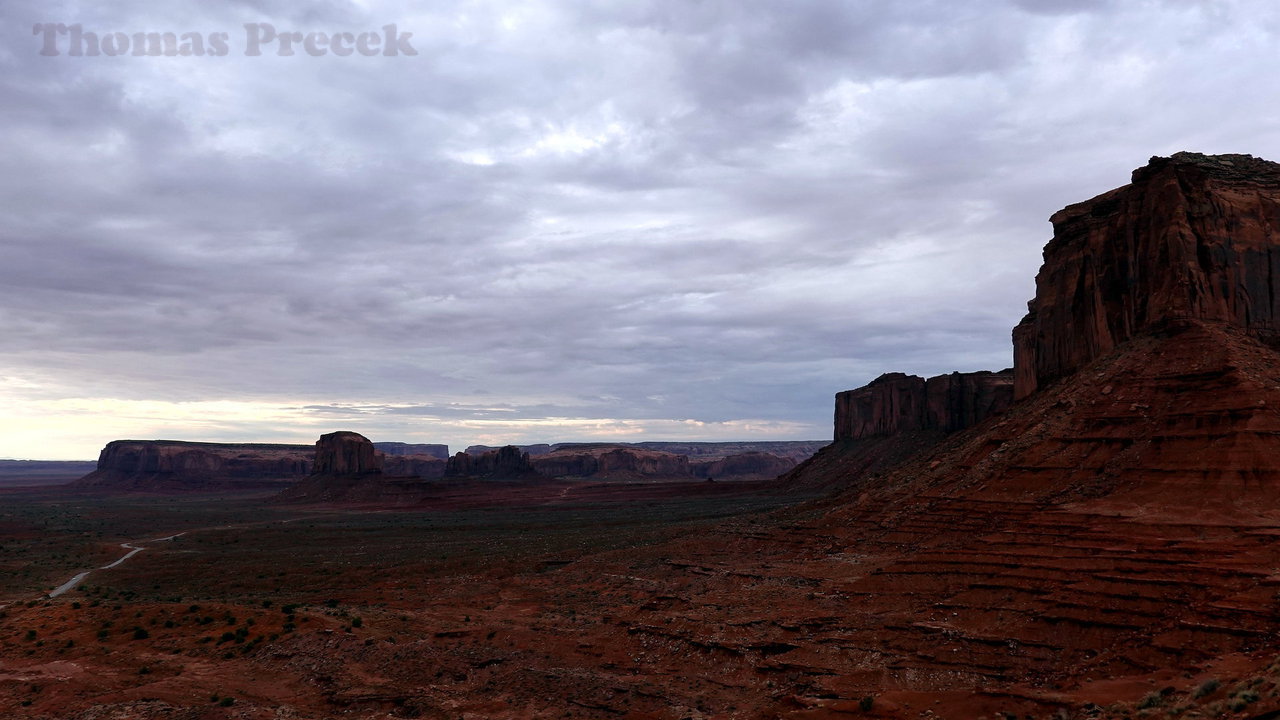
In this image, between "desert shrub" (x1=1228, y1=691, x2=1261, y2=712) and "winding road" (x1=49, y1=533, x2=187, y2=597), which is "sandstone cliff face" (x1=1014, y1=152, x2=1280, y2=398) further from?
"winding road" (x1=49, y1=533, x2=187, y2=597)

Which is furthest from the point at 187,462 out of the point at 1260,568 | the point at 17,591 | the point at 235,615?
the point at 1260,568

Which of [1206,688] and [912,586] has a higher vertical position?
[1206,688]

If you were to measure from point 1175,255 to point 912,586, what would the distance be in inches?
1008

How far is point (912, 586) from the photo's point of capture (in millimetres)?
28688

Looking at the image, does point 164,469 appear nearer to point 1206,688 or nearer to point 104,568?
point 104,568

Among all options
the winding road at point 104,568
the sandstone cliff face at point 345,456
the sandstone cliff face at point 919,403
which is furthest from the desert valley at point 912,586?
the sandstone cliff face at point 345,456

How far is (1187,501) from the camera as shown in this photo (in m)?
27.5

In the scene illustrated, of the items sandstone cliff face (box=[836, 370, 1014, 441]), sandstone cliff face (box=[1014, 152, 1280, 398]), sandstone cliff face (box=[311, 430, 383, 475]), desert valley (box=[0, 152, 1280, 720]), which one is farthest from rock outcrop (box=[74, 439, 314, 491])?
sandstone cliff face (box=[1014, 152, 1280, 398])

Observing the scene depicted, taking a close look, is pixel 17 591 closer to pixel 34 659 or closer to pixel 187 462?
pixel 34 659

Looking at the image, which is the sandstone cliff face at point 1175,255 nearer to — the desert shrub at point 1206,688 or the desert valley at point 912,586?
the desert valley at point 912,586

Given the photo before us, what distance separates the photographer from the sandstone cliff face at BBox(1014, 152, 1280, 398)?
3788 cm

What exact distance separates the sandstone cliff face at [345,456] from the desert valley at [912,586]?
96.9m

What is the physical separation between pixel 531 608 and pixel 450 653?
26.2ft

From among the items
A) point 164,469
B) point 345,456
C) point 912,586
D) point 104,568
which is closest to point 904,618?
point 912,586
